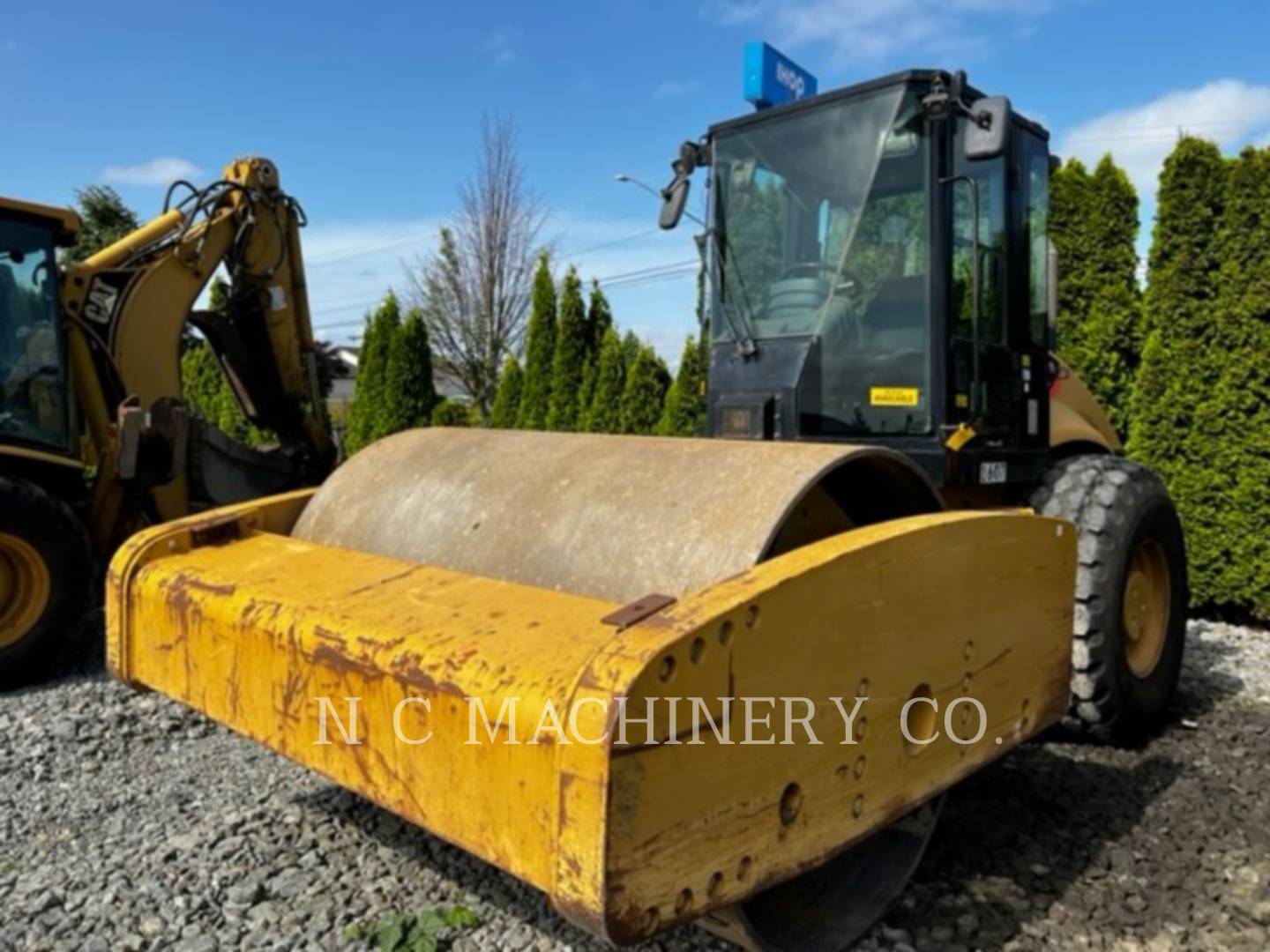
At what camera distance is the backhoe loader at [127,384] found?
17.6 ft

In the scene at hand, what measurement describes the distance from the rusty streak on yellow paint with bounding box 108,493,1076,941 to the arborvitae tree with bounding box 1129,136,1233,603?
17.1 ft

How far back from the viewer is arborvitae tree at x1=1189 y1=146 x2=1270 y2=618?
684cm

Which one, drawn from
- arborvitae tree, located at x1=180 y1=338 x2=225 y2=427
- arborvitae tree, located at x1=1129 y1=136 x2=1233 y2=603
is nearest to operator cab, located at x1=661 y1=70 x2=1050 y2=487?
arborvitae tree, located at x1=1129 y1=136 x2=1233 y2=603

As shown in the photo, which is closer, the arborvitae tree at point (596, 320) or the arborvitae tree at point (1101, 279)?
the arborvitae tree at point (1101, 279)

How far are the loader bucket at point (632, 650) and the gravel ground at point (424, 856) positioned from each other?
483 mm

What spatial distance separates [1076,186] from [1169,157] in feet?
2.90

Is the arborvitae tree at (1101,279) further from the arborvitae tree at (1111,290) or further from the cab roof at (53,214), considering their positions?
the cab roof at (53,214)

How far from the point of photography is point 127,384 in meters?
6.30

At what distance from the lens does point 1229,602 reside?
720 centimetres

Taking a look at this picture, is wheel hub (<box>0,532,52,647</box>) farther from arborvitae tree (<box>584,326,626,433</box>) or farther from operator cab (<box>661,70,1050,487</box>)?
arborvitae tree (<box>584,326,626,433</box>)

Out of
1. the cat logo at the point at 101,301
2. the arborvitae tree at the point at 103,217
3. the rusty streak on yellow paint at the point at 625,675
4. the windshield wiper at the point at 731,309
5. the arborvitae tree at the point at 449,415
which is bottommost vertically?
the rusty streak on yellow paint at the point at 625,675

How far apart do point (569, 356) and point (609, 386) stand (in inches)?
39.5

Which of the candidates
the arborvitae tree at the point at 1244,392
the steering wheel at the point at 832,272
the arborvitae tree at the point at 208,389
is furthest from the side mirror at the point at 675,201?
the arborvitae tree at the point at 208,389

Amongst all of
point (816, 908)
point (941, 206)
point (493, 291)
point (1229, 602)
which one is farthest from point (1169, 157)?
point (493, 291)
